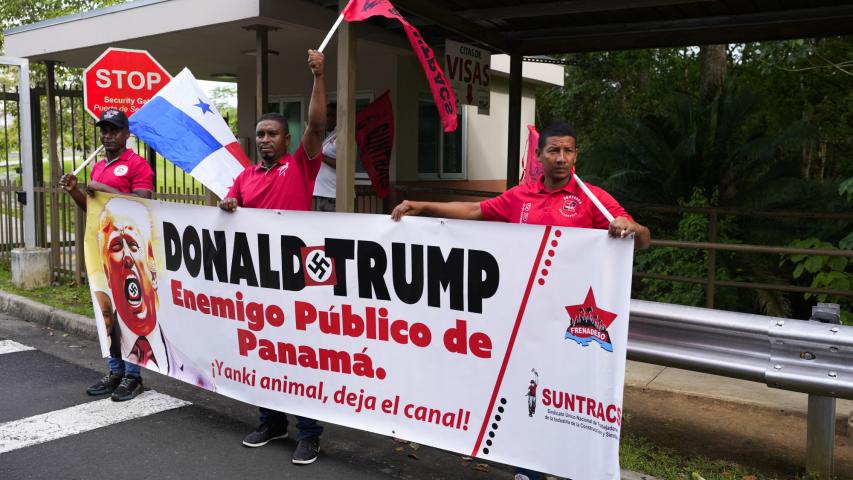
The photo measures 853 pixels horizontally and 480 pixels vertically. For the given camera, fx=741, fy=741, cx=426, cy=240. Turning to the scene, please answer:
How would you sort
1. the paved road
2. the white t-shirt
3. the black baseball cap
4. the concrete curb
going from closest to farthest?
the paved road → the black baseball cap → the concrete curb → the white t-shirt

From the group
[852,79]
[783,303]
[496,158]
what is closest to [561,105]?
[852,79]

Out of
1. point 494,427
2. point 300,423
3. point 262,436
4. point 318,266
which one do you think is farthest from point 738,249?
point 262,436

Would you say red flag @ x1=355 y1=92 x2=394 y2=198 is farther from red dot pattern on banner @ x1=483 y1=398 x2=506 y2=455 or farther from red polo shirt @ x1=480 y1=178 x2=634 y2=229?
red dot pattern on banner @ x1=483 y1=398 x2=506 y2=455

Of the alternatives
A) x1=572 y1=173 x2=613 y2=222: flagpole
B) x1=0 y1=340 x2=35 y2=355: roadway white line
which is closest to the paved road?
x1=0 y1=340 x2=35 y2=355: roadway white line

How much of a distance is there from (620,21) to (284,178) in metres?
4.64

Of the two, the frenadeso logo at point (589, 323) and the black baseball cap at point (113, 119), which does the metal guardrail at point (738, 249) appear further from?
the black baseball cap at point (113, 119)

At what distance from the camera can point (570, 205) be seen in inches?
138

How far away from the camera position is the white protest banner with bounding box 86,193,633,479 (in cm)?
332

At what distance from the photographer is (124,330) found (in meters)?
5.14

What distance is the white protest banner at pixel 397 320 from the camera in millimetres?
3316

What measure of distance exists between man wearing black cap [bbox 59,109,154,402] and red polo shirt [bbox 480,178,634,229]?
9.24ft

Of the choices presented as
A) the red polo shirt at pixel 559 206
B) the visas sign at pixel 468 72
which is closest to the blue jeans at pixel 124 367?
the red polo shirt at pixel 559 206

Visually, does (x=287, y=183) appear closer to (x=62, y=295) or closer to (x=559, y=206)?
(x=559, y=206)

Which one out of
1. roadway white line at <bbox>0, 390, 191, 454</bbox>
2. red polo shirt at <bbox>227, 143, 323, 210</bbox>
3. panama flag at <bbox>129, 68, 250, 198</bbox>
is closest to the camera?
red polo shirt at <bbox>227, 143, 323, 210</bbox>
